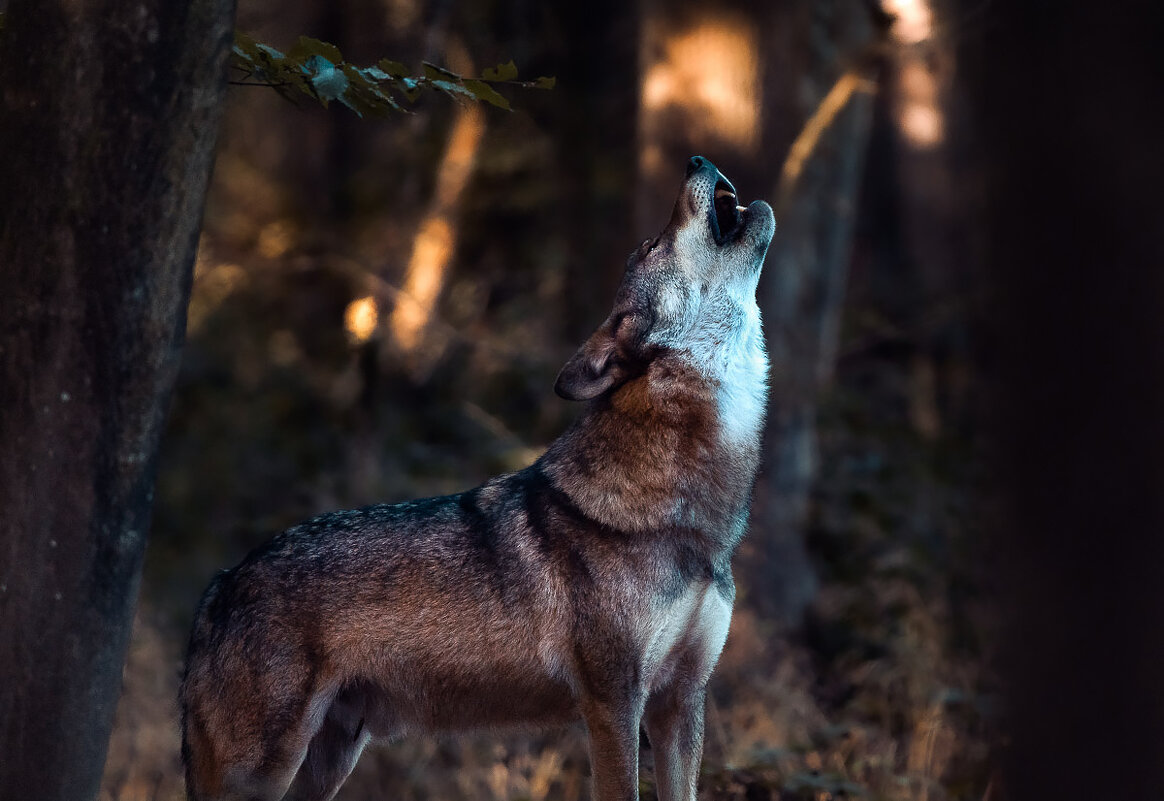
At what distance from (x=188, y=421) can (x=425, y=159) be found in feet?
13.5

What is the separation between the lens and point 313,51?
3926 mm

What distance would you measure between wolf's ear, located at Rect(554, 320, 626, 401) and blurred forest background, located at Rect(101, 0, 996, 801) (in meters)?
2.04

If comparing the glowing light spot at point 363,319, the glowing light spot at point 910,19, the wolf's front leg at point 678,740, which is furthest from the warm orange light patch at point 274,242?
the wolf's front leg at point 678,740

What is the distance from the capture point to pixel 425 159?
1323 centimetres

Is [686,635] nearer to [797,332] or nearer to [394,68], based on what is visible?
[394,68]

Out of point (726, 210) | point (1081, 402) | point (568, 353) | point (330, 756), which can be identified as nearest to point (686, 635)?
point (330, 756)

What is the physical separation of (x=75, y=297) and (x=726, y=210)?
2743mm

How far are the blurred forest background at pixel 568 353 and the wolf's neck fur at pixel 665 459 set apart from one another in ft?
5.23

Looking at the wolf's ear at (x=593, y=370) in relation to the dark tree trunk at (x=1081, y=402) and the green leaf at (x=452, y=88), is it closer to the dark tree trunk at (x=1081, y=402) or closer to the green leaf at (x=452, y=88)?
the green leaf at (x=452, y=88)

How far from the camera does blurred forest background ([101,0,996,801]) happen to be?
301 inches

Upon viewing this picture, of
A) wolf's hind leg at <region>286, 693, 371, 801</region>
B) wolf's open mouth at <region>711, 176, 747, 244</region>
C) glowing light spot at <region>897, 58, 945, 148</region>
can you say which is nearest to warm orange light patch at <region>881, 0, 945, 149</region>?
glowing light spot at <region>897, 58, 945, 148</region>

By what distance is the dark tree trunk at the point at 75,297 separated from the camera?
3.53 m

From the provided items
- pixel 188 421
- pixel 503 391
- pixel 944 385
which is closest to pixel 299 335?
pixel 188 421

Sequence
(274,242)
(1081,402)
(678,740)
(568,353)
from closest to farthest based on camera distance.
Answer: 1. (1081,402)
2. (678,740)
3. (274,242)
4. (568,353)
